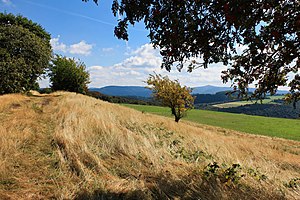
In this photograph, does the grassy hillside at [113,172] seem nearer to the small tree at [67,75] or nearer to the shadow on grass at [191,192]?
the shadow on grass at [191,192]

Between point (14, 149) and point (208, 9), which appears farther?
point (14, 149)

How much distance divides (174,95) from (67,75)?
17438mm

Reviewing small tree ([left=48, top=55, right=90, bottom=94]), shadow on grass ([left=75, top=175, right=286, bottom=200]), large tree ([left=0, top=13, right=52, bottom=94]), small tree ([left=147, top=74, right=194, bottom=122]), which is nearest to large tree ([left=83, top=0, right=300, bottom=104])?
shadow on grass ([left=75, top=175, right=286, bottom=200])

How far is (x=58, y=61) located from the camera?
113ft

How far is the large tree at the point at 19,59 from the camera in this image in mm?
20297

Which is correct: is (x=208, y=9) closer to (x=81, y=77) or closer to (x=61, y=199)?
(x=61, y=199)

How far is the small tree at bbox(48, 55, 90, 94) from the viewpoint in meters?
34.1

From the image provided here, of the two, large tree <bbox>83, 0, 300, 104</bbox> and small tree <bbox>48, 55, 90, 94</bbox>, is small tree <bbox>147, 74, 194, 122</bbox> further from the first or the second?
large tree <bbox>83, 0, 300, 104</bbox>

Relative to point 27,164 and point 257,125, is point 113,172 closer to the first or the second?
point 27,164

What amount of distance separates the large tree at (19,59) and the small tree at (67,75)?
8607mm

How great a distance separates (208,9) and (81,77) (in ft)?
114

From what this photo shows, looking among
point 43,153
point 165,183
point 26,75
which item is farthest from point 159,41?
point 26,75

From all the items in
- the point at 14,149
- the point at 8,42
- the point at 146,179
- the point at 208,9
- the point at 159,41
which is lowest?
the point at 146,179

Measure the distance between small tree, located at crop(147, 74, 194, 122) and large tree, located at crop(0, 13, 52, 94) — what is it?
568 inches
